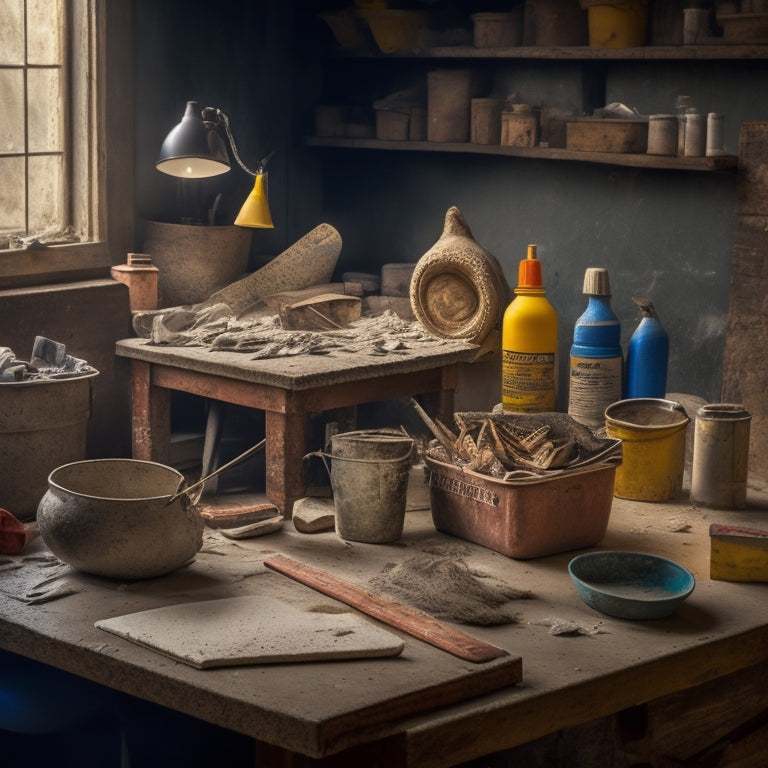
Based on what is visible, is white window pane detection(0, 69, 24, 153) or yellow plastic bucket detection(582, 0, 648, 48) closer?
white window pane detection(0, 69, 24, 153)

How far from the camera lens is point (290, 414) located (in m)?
4.13

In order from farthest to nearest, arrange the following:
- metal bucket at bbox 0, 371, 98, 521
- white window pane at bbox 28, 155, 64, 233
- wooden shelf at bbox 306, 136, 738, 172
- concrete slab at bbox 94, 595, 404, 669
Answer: white window pane at bbox 28, 155, 64, 233, wooden shelf at bbox 306, 136, 738, 172, metal bucket at bbox 0, 371, 98, 521, concrete slab at bbox 94, 595, 404, 669

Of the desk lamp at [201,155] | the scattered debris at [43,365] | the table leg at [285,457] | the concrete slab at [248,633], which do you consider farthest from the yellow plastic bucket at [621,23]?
the concrete slab at [248,633]

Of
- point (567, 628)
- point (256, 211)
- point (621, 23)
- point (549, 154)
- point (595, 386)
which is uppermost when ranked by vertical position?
point (621, 23)

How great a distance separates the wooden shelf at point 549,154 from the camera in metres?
4.56

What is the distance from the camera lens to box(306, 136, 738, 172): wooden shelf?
4559 mm

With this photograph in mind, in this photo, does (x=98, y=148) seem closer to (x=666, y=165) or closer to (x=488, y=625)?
(x=666, y=165)

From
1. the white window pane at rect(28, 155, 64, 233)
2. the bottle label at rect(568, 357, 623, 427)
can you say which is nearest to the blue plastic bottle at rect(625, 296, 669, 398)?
the bottle label at rect(568, 357, 623, 427)

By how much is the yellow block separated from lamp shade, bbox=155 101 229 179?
219 cm

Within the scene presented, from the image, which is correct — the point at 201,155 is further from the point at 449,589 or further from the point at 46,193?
the point at 449,589

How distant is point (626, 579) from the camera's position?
363cm

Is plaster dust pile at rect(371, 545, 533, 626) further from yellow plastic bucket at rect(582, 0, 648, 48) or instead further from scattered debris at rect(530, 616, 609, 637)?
yellow plastic bucket at rect(582, 0, 648, 48)

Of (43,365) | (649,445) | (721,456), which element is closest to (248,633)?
(43,365)

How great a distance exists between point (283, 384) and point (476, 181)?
1778 millimetres
